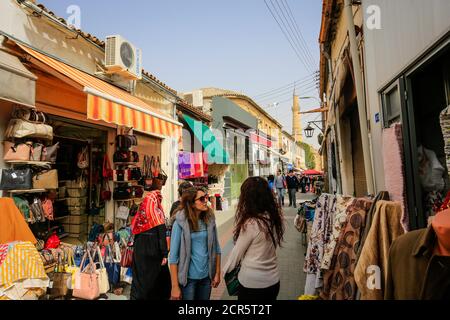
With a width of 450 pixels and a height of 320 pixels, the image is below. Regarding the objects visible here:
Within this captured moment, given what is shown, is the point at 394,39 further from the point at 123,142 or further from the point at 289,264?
the point at 123,142

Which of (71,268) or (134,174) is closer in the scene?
(71,268)

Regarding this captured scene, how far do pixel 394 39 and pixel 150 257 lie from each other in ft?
12.2

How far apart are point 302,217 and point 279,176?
842 cm

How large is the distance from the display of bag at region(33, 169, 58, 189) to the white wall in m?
4.90

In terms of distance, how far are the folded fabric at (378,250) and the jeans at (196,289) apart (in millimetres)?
1707

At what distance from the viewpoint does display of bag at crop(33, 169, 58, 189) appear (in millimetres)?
4402

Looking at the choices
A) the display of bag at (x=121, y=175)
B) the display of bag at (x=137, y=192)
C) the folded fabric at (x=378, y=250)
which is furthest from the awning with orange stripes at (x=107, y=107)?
the folded fabric at (x=378, y=250)

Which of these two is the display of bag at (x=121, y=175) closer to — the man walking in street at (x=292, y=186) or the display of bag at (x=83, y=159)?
the display of bag at (x=83, y=159)

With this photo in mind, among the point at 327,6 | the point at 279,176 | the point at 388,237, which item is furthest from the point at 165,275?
the point at 279,176

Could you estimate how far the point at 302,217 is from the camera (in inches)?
260

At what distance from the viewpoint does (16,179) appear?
4.07 m

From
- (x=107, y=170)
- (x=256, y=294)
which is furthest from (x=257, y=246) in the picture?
(x=107, y=170)

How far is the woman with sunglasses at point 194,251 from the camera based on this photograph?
299 cm
